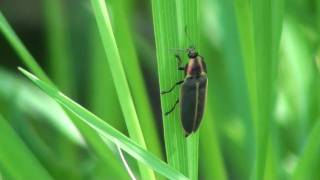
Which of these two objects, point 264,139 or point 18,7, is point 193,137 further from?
point 18,7

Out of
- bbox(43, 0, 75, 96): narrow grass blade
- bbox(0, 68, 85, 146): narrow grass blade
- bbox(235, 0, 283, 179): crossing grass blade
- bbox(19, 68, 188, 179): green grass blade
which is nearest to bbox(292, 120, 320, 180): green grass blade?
bbox(235, 0, 283, 179): crossing grass blade

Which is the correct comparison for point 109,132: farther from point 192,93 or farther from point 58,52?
point 58,52

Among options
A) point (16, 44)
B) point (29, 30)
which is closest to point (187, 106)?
point (16, 44)

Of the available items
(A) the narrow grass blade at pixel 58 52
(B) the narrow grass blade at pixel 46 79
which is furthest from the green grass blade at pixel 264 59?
(A) the narrow grass blade at pixel 58 52

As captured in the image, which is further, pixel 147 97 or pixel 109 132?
pixel 147 97

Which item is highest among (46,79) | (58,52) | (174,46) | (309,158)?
(174,46)

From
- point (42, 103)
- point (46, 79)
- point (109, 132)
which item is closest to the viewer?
point (109, 132)

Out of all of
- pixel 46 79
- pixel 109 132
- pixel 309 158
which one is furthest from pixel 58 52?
pixel 109 132
